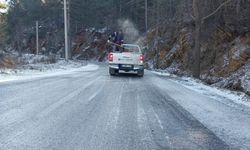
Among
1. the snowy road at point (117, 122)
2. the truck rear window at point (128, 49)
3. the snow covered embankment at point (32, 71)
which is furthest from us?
the truck rear window at point (128, 49)

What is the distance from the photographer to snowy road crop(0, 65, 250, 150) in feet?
21.0

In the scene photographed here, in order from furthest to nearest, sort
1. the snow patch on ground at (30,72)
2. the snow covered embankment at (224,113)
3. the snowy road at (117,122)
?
1. the snow patch on ground at (30,72)
2. the snow covered embankment at (224,113)
3. the snowy road at (117,122)

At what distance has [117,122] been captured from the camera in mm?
8148

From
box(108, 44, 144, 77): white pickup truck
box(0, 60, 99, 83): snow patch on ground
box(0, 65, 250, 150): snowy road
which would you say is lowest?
box(0, 65, 250, 150): snowy road

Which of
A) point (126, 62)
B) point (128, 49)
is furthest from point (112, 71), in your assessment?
point (128, 49)

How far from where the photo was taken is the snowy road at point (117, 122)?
252 inches

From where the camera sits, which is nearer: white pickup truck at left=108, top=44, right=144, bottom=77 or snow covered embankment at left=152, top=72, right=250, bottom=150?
snow covered embankment at left=152, top=72, right=250, bottom=150

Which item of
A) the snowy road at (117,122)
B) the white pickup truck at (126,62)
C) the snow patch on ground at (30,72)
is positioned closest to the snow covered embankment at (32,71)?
the snow patch on ground at (30,72)

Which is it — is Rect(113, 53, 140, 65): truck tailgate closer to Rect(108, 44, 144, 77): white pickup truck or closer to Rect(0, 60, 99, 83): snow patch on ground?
Rect(108, 44, 144, 77): white pickup truck

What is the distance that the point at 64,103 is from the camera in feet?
35.3

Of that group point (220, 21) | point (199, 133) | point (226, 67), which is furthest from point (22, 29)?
point (199, 133)

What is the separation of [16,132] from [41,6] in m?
83.0

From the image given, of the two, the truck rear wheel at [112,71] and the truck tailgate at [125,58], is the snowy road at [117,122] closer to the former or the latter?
the truck tailgate at [125,58]

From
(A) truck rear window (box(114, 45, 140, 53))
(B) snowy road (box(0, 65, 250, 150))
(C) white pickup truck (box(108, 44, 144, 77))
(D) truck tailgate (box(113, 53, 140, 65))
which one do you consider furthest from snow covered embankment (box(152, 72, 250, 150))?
(A) truck rear window (box(114, 45, 140, 53))
